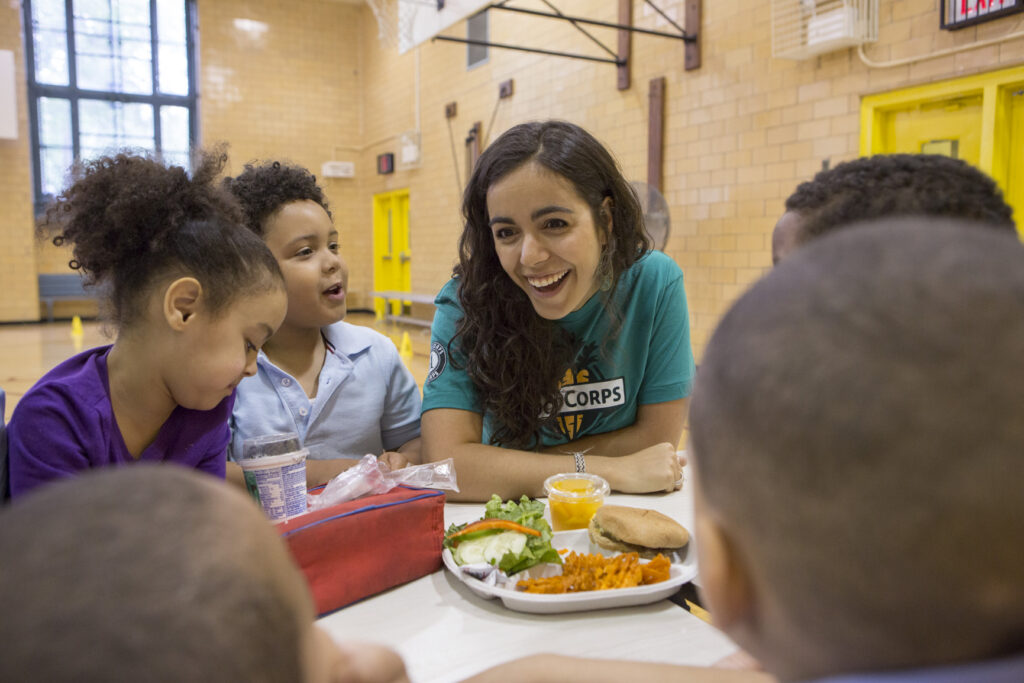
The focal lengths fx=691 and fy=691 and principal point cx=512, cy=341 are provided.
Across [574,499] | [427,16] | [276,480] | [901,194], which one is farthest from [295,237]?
[427,16]

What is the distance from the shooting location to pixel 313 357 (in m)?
1.93

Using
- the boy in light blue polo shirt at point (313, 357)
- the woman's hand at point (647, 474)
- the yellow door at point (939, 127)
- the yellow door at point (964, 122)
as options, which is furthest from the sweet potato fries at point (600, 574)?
the yellow door at point (939, 127)

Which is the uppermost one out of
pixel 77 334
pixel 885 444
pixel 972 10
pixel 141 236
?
pixel 972 10

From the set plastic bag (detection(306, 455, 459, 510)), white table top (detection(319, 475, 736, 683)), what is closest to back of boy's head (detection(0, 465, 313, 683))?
white table top (detection(319, 475, 736, 683))

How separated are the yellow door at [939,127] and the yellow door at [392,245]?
777cm

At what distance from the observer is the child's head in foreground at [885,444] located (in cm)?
37

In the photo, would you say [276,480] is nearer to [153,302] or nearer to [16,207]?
[153,302]

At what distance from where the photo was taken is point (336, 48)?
12.2m

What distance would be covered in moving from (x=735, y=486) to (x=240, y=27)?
13.1 m

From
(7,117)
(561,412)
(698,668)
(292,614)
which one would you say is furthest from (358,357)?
(7,117)

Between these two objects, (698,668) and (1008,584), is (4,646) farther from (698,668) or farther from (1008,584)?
(698,668)

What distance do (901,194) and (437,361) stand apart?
1.07 meters

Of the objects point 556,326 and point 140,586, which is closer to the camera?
point 140,586

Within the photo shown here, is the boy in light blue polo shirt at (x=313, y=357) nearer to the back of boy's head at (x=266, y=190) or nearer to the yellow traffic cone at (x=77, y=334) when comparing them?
the back of boy's head at (x=266, y=190)
